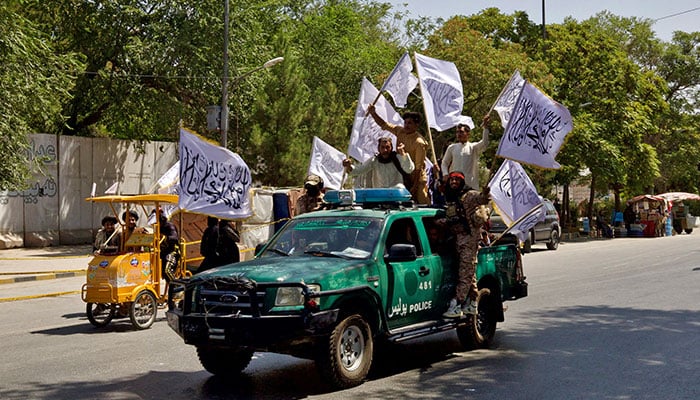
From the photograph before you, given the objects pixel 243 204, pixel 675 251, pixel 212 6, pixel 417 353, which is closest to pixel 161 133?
pixel 212 6

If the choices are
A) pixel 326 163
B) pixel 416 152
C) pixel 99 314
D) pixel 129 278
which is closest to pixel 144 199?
pixel 129 278

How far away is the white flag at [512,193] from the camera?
1106cm

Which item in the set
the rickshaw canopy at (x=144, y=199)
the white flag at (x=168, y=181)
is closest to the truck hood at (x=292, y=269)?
the rickshaw canopy at (x=144, y=199)

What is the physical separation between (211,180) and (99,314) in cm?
300

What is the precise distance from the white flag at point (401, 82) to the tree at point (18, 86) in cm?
1031

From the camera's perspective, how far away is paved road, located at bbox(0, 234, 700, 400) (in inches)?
297

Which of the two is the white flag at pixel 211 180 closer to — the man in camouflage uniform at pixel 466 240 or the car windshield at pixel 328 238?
the car windshield at pixel 328 238

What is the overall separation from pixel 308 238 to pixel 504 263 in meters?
3.02

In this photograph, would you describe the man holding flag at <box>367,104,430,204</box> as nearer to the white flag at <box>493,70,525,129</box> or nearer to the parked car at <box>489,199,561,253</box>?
the white flag at <box>493,70,525,129</box>

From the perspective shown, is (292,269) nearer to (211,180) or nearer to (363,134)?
(211,180)

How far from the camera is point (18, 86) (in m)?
20.0

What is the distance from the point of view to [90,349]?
1009cm

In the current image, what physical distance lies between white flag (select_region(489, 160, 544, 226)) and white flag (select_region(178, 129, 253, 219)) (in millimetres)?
3412

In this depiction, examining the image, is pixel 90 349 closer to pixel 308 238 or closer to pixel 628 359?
pixel 308 238
